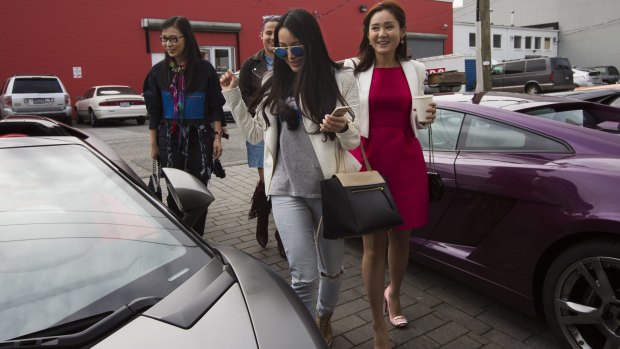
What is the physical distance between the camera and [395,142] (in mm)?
2561

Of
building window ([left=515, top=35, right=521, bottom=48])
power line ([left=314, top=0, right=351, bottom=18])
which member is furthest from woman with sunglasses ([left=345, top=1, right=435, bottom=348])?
building window ([left=515, top=35, right=521, bottom=48])

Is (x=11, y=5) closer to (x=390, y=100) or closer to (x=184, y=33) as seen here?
(x=184, y=33)

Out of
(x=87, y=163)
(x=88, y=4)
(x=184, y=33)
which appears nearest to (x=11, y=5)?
(x=88, y=4)

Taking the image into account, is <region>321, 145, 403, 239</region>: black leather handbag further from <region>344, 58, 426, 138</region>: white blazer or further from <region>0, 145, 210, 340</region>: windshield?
<region>0, 145, 210, 340</region>: windshield

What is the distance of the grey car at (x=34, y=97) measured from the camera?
46.6 feet

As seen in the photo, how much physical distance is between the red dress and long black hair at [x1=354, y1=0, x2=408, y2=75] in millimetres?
87

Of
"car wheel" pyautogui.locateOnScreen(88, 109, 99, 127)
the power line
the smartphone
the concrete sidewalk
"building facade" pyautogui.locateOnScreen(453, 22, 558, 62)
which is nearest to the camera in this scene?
the smartphone

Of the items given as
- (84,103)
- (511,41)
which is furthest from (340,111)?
(511,41)

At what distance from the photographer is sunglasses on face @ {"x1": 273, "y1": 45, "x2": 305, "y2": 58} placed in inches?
87.2

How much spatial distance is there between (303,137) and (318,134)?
0.27 ft

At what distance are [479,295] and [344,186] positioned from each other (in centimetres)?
171

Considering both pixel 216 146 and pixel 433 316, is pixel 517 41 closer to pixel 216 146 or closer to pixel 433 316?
pixel 216 146

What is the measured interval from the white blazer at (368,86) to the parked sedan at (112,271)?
3.21 ft

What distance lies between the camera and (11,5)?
703 inches
